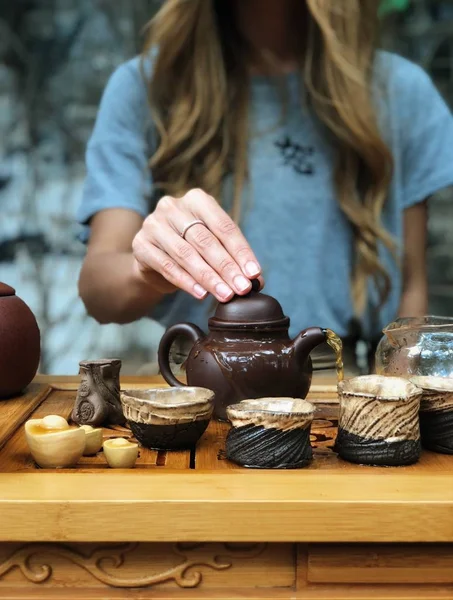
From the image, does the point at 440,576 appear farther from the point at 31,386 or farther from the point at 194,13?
the point at 194,13

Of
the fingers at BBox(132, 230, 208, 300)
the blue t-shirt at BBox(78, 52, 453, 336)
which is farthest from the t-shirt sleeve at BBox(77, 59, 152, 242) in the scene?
the fingers at BBox(132, 230, 208, 300)

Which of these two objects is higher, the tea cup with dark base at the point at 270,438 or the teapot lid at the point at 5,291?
the teapot lid at the point at 5,291

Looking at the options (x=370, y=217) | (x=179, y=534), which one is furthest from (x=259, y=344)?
(x=370, y=217)

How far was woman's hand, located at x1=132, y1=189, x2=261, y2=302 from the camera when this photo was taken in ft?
2.98

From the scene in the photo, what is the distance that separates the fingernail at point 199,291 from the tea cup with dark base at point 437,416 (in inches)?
12.5

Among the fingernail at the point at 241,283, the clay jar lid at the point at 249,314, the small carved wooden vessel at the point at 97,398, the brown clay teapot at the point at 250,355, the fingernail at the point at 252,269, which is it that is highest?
the fingernail at the point at 252,269

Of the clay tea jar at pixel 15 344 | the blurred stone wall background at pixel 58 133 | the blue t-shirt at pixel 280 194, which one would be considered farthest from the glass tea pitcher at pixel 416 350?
the blurred stone wall background at pixel 58 133

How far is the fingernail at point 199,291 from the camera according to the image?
3.15ft

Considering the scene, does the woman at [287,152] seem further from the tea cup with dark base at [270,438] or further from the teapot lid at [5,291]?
the tea cup with dark base at [270,438]

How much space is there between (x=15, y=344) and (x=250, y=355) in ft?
1.20

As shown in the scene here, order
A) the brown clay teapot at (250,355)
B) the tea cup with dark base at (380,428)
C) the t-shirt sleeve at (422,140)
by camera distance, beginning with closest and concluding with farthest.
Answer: the tea cup with dark base at (380,428) < the brown clay teapot at (250,355) < the t-shirt sleeve at (422,140)

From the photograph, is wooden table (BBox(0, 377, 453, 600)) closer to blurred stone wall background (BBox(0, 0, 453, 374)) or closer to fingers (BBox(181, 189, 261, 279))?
fingers (BBox(181, 189, 261, 279))

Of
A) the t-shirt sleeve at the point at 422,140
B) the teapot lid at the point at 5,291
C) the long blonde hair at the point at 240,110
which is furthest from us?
the t-shirt sleeve at the point at 422,140

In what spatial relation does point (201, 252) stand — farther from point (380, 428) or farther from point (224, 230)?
point (380, 428)
